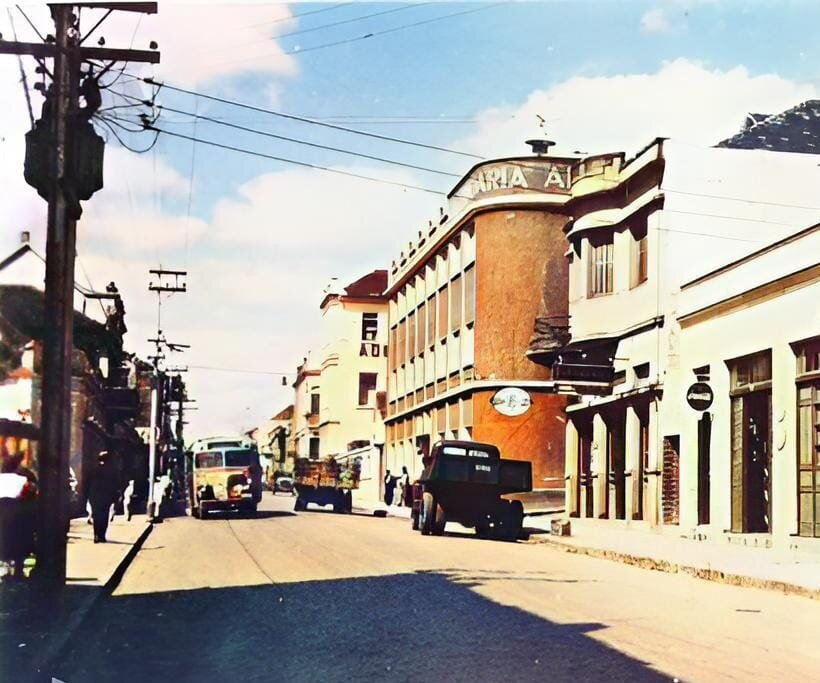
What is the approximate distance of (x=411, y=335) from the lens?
196ft

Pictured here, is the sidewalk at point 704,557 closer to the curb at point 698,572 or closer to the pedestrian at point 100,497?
the curb at point 698,572

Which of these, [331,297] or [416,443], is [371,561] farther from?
[331,297]

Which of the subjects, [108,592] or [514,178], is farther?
[514,178]

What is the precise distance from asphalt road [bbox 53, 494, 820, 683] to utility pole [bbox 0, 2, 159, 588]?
3.52 ft

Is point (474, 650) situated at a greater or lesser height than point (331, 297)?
lesser

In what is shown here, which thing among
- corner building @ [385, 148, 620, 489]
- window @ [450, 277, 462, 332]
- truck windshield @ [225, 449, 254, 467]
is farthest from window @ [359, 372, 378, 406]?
truck windshield @ [225, 449, 254, 467]

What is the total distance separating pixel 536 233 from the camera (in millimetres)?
43500

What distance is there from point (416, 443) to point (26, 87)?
44.3 meters

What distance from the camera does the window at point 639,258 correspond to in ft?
104

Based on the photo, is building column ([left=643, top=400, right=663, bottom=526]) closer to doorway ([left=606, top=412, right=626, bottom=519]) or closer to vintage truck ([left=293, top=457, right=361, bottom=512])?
doorway ([left=606, top=412, right=626, bottom=519])

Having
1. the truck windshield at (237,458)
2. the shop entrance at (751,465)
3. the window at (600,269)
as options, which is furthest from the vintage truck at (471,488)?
the truck windshield at (237,458)

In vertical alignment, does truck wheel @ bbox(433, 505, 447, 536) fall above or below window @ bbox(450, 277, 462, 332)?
below

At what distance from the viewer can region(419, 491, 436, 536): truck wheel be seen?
28.7 metres

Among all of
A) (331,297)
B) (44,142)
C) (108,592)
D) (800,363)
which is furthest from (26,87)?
(331,297)
